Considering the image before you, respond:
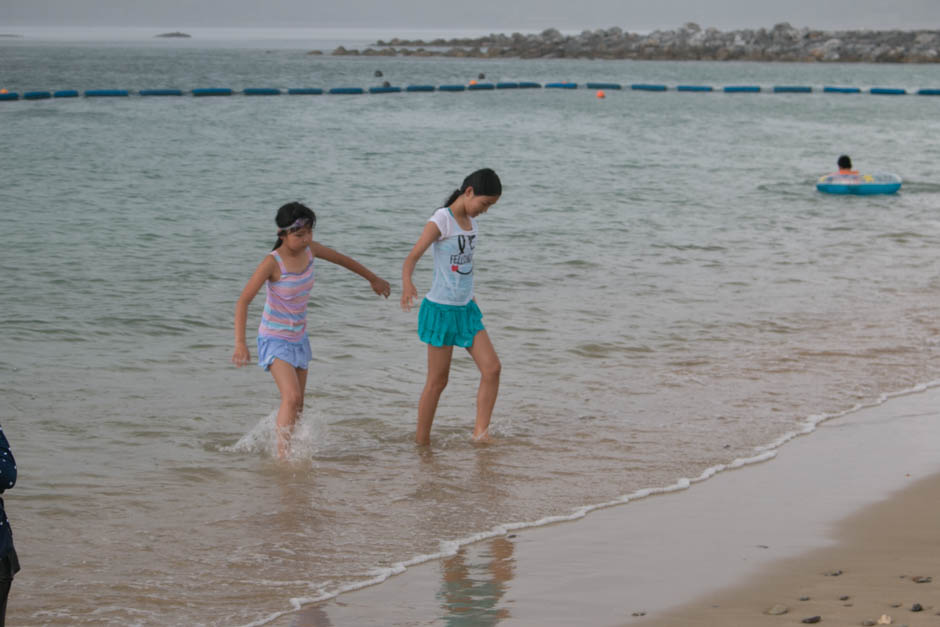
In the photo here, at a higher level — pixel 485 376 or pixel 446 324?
pixel 446 324

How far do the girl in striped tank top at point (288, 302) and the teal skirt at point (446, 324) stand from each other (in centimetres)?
50

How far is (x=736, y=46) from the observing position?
425ft

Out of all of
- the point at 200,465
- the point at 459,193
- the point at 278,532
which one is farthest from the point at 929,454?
the point at 200,465

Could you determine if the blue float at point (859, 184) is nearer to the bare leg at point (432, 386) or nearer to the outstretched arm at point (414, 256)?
the bare leg at point (432, 386)

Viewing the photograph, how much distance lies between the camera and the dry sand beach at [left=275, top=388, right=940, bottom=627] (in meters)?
4.55

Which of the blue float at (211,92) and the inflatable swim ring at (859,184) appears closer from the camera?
the inflatable swim ring at (859,184)

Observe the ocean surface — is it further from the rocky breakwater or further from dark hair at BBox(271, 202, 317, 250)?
the rocky breakwater

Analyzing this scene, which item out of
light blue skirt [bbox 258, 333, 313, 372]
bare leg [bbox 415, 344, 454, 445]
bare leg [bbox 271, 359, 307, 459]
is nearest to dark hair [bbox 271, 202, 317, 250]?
light blue skirt [bbox 258, 333, 313, 372]

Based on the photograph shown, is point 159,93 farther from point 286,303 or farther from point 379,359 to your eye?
point 286,303

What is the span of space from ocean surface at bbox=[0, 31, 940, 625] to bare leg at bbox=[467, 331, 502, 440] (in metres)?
0.21

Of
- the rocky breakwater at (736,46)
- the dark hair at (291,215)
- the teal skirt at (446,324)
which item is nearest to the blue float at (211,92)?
the teal skirt at (446,324)

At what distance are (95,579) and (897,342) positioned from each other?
793 centimetres

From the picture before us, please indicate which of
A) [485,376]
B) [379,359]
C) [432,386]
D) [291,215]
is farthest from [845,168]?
[291,215]

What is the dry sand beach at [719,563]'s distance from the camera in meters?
4.55
